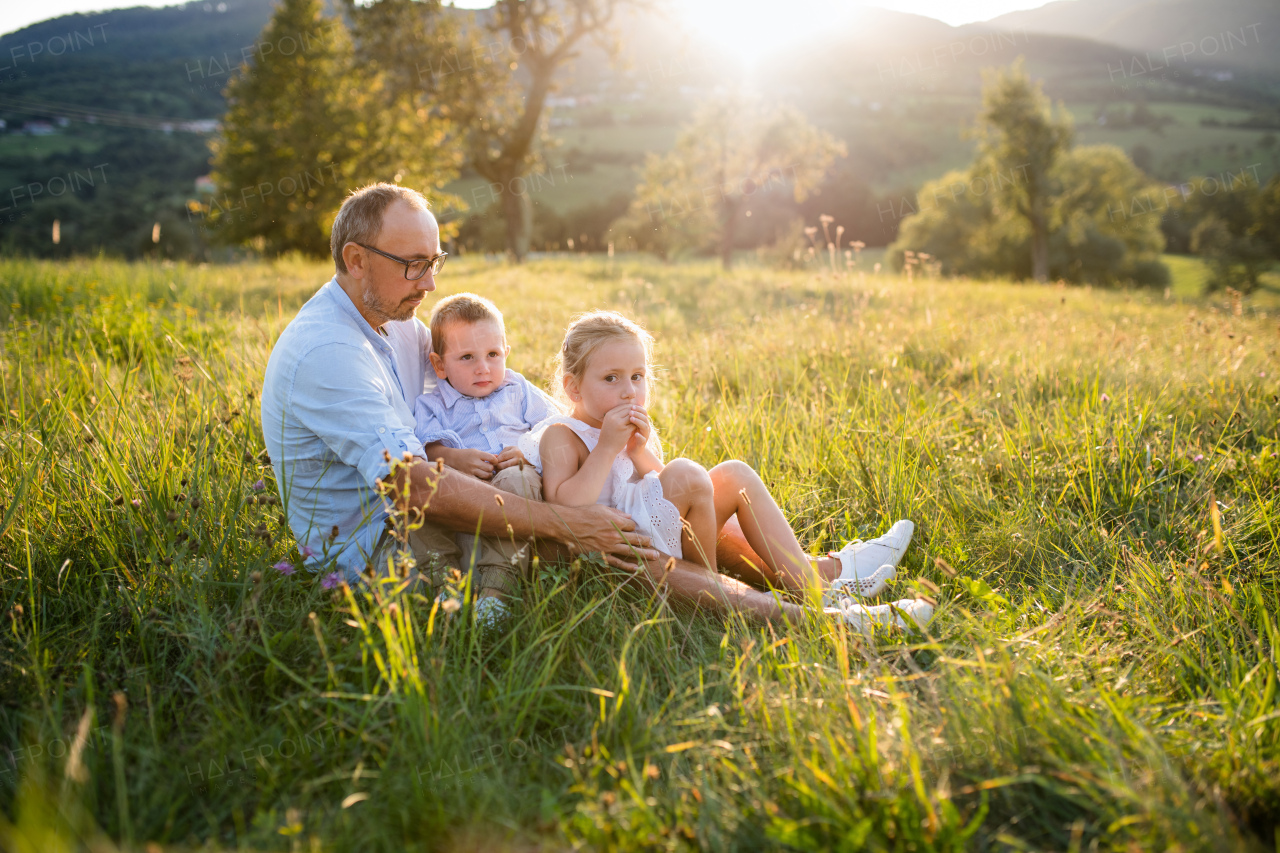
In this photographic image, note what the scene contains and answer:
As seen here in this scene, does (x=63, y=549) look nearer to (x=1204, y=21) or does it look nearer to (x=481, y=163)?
(x=481, y=163)

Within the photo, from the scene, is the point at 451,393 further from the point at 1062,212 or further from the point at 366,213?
the point at 1062,212

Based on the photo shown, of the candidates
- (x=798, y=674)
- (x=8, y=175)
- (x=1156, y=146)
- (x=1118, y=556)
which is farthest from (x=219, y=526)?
(x=1156, y=146)

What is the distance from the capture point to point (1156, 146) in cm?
6712

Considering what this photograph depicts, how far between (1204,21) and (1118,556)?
22476cm

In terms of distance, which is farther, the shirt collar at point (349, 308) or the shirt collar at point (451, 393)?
the shirt collar at point (451, 393)

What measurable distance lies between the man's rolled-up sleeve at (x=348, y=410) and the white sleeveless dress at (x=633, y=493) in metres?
0.65

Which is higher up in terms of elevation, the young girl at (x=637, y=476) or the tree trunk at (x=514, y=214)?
the tree trunk at (x=514, y=214)

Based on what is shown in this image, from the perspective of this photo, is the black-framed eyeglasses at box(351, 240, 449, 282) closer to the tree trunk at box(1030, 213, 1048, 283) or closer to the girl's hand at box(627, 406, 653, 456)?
the girl's hand at box(627, 406, 653, 456)

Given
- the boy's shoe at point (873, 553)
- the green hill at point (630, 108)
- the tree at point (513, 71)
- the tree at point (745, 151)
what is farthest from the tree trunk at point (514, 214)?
the boy's shoe at point (873, 553)

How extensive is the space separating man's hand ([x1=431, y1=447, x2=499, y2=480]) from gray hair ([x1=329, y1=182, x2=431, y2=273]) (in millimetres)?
944

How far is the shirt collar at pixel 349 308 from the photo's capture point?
2881mm

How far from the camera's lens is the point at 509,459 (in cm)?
290

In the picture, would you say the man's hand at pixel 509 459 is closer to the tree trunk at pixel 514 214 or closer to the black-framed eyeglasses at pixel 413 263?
the black-framed eyeglasses at pixel 413 263

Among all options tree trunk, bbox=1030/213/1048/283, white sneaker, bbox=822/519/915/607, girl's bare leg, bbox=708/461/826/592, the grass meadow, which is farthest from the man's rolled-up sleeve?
tree trunk, bbox=1030/213/1048/283
